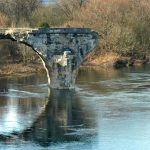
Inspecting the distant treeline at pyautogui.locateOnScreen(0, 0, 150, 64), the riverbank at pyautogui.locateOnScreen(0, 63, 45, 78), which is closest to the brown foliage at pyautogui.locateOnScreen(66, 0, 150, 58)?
the distant treeline at pyautogui.locateOnScreen(0, 0, 150, 64)

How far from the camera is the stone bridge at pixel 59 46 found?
153ft

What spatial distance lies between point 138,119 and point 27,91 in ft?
48.1

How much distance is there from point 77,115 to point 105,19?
135ft

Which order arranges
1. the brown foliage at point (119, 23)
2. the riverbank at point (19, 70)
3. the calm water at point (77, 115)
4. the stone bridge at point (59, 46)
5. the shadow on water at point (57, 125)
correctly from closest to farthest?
1. the calm water at point (77, 115)
2. the shadow on water at point (57, 125)
3. the stone bridge at point (59, 46)
4. the riverbank at point (19, 70)
5. the brown foliage at point (119, 23)

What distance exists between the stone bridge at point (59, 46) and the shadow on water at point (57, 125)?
14.7 feet

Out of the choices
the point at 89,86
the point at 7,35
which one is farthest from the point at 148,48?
the point at 7,35

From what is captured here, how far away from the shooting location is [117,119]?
1385 inches

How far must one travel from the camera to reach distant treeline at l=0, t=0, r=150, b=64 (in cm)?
7469

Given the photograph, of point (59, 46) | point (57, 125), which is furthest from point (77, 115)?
point (59, 46)

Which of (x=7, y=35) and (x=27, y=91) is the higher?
(x=7, y=35)

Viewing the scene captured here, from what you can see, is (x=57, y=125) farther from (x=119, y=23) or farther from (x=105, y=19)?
(x=119, y=23)

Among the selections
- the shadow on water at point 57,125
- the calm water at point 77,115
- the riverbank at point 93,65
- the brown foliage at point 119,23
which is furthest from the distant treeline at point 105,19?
the shadow on water at point 57,125

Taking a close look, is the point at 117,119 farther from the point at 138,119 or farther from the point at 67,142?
the point at 67,142

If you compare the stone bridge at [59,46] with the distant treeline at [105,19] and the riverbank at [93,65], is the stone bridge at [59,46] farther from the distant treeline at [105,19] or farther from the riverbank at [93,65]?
the distant treeline at [105,19]
